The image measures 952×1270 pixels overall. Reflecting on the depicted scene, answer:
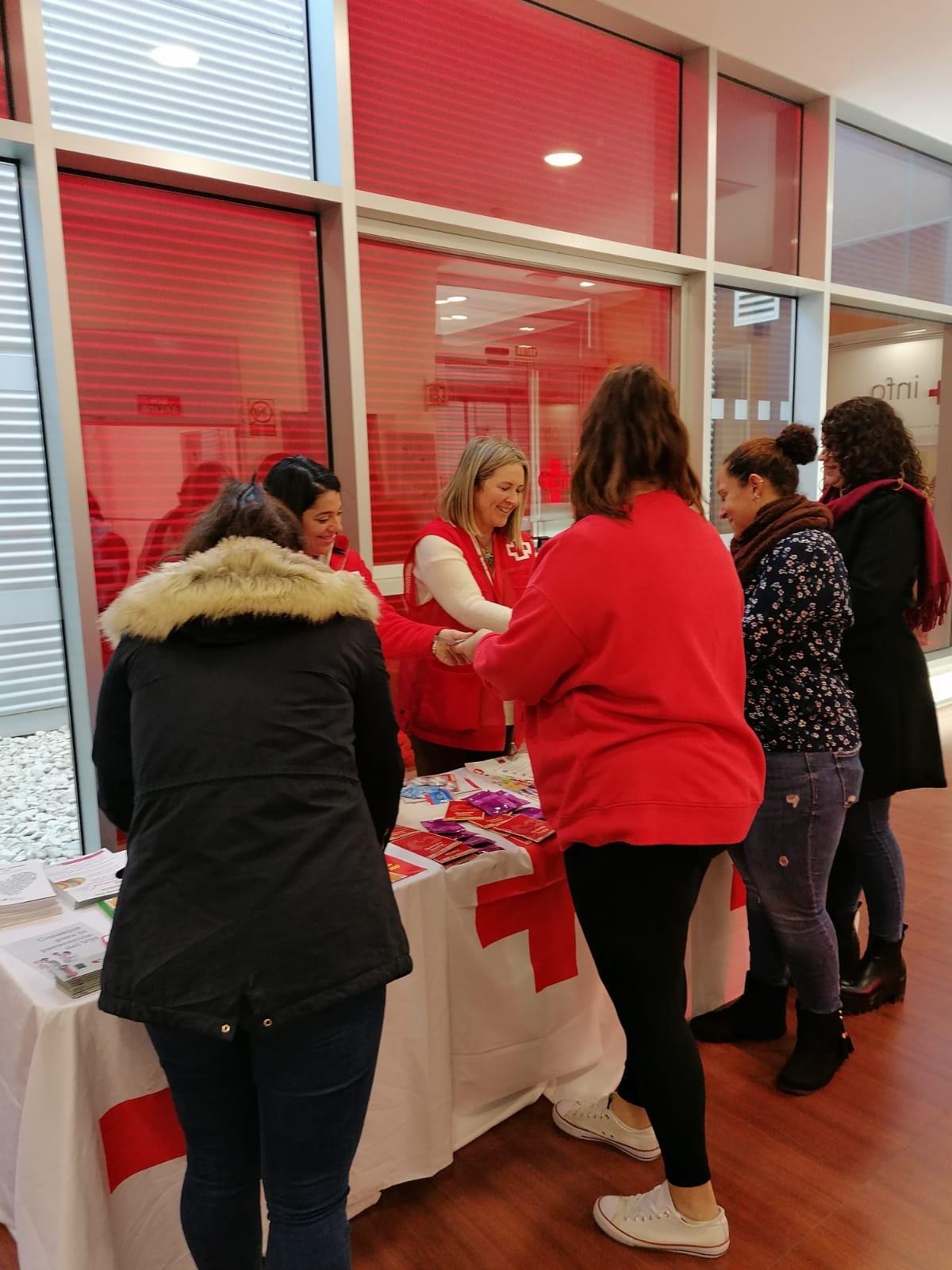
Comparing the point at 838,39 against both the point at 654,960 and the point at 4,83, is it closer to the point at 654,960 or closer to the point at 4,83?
the point at 4,83

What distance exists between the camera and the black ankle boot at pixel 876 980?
2.55m

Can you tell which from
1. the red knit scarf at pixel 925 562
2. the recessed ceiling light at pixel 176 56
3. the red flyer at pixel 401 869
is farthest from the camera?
the recessed ceiling light at pixel 176 56

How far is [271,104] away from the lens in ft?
9.46

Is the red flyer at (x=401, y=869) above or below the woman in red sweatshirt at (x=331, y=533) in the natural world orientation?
below

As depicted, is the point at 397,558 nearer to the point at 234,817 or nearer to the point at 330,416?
the point at 330,416

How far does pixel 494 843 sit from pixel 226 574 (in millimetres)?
989

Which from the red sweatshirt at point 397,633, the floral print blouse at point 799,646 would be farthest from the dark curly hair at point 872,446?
the red sweatshirt at point 397,633

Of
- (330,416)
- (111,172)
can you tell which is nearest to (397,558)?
(330,416)

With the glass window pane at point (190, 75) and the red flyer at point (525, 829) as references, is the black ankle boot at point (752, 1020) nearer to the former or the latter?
the red flyer at point (525, 829)

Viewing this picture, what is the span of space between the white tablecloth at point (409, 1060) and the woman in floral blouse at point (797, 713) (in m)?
0.27

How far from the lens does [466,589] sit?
2484mm

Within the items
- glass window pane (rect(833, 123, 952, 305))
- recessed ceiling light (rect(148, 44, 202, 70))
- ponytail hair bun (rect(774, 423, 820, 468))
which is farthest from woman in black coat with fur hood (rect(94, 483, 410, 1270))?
glass window pane (rect(833, 123, 952, 305))

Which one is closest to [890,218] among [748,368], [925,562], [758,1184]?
[748,368]

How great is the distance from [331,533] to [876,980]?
1.94m
